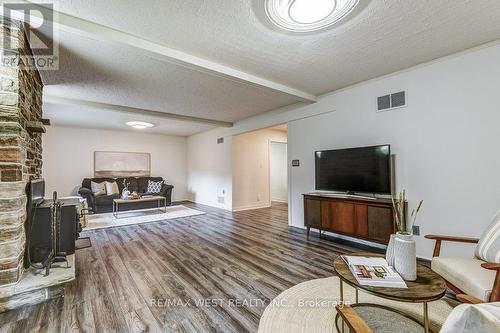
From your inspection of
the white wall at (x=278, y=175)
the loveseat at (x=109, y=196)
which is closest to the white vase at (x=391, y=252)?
the loveseat at (x=109, y=196)

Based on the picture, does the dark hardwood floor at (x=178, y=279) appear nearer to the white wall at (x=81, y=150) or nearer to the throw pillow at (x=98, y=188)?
the throw pillow at (x=98, y=188)

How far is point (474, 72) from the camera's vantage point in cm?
256

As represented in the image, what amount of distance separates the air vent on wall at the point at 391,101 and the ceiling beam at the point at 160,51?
4.71 ft

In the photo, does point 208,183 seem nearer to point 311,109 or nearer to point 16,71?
point 311,109

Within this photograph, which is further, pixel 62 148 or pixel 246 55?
pixel 62 148

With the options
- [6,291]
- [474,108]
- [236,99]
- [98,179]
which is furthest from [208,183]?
[474,108]

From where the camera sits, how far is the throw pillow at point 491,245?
1697mm

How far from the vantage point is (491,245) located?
1.74 m

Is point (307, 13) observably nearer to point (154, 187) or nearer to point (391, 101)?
point (391, 101)

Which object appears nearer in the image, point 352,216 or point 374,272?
point 374,272

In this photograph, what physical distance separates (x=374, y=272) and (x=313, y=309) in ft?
2.36

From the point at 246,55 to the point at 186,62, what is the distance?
27.9 inches

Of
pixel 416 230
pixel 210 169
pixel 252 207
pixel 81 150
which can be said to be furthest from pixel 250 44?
pixel 81 150

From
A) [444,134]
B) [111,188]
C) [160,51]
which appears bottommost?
[111,188]
